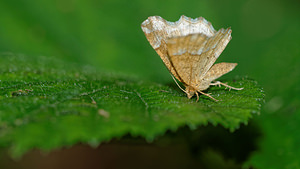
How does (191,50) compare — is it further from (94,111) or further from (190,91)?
(94,111)

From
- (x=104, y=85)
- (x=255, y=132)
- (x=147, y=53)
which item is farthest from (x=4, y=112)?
(x=147, y=53)

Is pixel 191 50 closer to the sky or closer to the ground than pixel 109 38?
closer to the ground

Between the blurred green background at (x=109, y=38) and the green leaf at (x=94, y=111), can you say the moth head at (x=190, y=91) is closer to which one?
the green leaf at (x=94, y=111)

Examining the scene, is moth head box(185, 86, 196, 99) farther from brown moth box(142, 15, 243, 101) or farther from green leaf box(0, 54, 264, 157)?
green leaf box(0, 54, 264, 157)

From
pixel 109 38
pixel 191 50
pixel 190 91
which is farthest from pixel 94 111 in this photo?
pixel 109 38

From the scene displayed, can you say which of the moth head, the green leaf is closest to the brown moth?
the moth head

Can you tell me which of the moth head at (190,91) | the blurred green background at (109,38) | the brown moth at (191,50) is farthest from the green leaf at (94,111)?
the blurred green background at (109,38)
